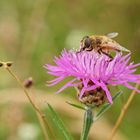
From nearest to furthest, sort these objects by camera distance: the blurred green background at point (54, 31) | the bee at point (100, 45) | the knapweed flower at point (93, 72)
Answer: the knapweed flower at point (93, 72)
the bee at point (100, 45)
the blurred green background at point (54, 31)

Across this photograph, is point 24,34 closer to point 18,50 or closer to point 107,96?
point 18,50

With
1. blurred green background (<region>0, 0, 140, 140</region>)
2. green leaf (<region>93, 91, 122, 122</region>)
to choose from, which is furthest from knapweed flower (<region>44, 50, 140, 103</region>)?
blurred green background (<region>0, 0, 140, 140</region>)

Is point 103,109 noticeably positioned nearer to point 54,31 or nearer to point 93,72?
point 93,72

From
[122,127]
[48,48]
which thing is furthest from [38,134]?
[48,48]

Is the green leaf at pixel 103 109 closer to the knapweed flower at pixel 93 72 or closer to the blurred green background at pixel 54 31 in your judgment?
the knapweed flower at pixel 93 72

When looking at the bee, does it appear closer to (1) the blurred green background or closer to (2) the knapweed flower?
(2) the knapweed flower

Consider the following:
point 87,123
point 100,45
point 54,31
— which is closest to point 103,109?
point 87,123

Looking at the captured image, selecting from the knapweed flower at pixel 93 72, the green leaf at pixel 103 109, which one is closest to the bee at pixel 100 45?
the knapweed flower at pixel 93 72
